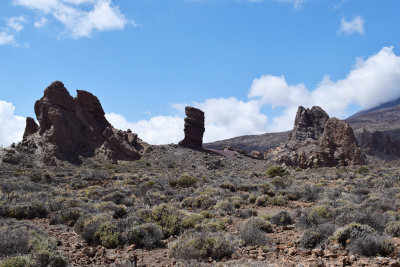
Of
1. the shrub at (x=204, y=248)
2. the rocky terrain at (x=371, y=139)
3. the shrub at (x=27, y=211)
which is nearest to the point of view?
the shrub at (x=204, y=248)

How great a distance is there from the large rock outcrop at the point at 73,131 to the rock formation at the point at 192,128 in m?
12.0

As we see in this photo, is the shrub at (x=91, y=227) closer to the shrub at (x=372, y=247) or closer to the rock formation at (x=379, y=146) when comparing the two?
the shrub at (x=372, y=247)

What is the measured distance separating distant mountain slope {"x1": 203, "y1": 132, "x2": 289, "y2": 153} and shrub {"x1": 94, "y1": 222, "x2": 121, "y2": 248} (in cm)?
12522

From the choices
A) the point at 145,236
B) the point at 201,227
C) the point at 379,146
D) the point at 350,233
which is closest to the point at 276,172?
the point at 201,227

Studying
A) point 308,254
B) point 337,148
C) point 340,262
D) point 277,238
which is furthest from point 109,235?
point 337,148

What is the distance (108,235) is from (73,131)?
44420mm

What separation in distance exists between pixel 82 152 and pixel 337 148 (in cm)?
3643

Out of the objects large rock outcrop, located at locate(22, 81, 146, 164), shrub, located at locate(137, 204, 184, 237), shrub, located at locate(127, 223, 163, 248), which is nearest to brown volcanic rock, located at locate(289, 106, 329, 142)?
large rock outcrop, located at locate(22, 81, 146, 164)

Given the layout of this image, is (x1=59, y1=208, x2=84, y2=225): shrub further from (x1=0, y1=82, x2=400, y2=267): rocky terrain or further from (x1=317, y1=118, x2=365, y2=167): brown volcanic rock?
(x1=317, y1=118, x2=365, y2=167): brown volcanic rock

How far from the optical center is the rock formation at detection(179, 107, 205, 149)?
63312mm

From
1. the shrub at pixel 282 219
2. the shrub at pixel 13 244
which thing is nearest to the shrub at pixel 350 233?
the shrub at pixel 282 219

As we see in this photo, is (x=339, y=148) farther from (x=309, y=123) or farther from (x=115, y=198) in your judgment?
(x=309, y=123)

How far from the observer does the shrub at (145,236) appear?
8039mm

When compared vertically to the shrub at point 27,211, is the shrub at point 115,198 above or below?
above
